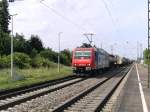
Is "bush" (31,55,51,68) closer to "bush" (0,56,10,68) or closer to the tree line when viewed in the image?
the tree line

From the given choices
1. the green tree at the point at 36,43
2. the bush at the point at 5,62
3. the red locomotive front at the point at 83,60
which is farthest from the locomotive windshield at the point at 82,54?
the green tree at the point at 36,43

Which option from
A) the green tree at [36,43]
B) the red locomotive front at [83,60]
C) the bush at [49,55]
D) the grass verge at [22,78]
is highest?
the green tree at [36,43]

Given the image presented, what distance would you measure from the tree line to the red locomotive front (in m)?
14.1

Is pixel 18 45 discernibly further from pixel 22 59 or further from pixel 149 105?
pixel 149 105

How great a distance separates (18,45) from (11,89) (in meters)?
52.1

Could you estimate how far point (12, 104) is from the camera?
56.5 feet

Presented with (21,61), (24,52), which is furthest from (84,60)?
(24,52)

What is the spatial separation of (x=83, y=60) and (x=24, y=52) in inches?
1281

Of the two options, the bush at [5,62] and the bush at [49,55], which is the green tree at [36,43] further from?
the bush at [5,62]

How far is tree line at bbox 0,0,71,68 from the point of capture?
204 ft

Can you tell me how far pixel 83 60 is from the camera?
151 ft

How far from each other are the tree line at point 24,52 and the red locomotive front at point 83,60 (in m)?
14.1

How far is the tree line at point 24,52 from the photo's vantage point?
204 feet

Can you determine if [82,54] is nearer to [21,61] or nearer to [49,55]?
[21,61]
